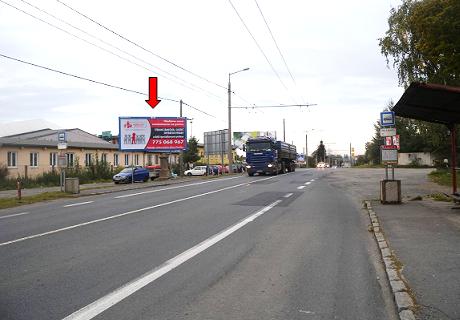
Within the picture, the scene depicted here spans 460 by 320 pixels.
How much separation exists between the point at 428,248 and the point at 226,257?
3.36 meters

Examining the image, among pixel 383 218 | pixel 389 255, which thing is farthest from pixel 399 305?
pixel 383 218

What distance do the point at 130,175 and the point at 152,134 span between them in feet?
12.6

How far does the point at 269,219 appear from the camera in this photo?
1270 centimetres

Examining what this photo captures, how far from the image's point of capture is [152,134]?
39.2 m

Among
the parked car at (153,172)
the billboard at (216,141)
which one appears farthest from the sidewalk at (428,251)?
the billboard at (216,141)

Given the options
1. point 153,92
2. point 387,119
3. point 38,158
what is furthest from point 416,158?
point 387,119

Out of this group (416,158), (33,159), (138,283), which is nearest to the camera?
(138,283)

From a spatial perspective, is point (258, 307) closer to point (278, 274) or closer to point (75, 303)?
point (278, 274)

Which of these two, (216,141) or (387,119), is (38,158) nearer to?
(216,141)

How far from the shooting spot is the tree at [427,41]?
60.6 feet

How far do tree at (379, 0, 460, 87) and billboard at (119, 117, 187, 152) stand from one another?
61.2 feet

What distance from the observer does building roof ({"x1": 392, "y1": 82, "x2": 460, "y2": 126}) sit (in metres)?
11.4

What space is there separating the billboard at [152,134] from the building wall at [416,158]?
4357 cm

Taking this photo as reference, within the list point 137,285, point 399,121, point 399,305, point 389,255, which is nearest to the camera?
point 399,305
